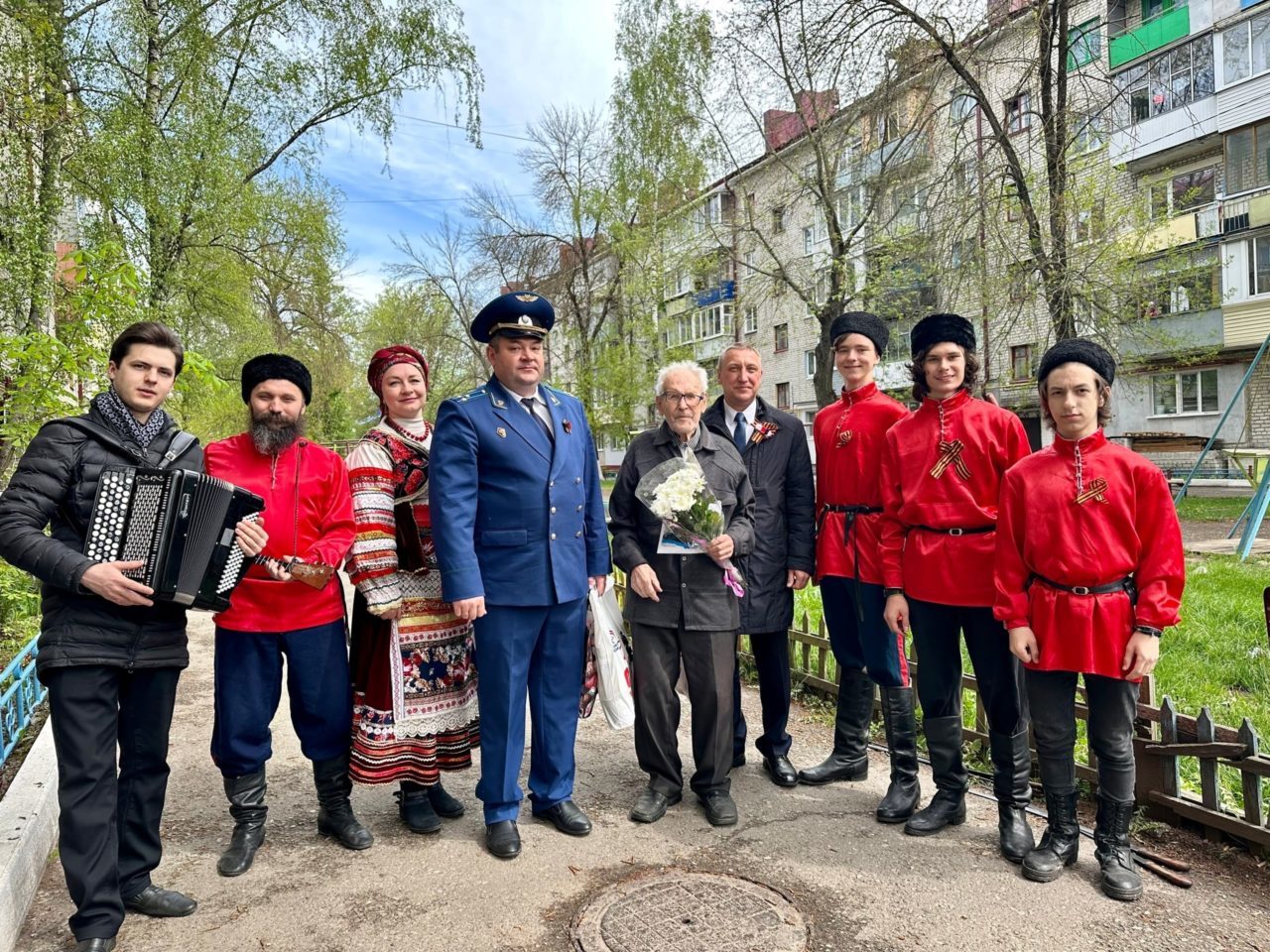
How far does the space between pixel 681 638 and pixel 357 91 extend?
11.0 meters

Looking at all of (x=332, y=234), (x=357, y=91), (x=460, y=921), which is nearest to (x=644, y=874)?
Answer: (x=460, y=921)

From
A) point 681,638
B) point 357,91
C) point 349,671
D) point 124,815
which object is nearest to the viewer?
point 124,815

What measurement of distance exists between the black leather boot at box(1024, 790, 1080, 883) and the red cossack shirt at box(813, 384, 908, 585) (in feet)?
3.96

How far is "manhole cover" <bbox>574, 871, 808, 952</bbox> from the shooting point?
9.86 ft

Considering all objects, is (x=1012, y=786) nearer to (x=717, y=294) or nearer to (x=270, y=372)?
(x=270, y=372)

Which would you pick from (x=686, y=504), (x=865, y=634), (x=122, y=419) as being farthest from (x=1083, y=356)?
(x=122, y=419)

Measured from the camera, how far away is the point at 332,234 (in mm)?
15719

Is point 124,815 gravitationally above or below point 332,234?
below

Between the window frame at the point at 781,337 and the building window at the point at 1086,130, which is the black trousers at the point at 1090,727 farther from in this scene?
the window frame at the point at 781,337

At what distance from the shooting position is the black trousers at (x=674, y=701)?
13.5 feet

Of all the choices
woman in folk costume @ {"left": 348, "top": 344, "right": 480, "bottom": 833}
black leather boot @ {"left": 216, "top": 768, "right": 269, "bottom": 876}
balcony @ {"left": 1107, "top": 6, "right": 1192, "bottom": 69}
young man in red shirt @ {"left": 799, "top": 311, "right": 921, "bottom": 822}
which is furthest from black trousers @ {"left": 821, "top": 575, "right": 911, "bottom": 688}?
balcony @ {"left": 1107, "top": 6, "right": 1192, "bottom": 69}

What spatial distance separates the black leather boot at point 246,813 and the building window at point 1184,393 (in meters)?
27.0

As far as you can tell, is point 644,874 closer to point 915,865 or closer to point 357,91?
point 915,865

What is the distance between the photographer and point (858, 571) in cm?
422
